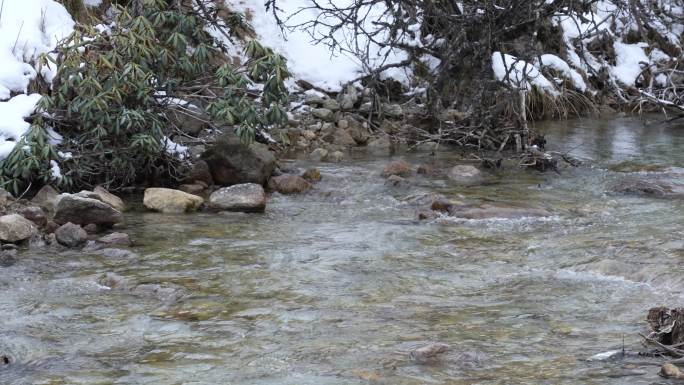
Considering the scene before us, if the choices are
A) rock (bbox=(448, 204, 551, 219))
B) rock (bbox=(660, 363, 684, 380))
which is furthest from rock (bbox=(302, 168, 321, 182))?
rock (bbox=(660, 363, 684, 380))

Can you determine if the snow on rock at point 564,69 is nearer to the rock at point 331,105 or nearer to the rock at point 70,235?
the rock at point 331,105

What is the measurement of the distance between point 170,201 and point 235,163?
1192 millimetres

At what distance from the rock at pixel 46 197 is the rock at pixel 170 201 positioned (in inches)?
30.4

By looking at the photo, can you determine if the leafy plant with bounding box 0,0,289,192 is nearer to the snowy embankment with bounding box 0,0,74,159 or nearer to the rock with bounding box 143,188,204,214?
the snowy embankment with bounding box 0,0,74,159

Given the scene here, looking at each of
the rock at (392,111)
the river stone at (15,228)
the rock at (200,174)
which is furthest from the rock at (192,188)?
the rock at (392,111)

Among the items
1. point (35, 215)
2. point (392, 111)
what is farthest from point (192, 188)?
point (392, 111)

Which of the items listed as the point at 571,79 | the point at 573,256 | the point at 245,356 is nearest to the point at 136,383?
A: the point at 245,356

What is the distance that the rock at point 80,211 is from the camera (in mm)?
6898

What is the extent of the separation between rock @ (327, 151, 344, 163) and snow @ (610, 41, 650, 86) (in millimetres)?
6894

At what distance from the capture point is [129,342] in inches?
173

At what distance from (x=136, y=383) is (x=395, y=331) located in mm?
1358

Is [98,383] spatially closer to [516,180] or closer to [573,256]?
[573,256]

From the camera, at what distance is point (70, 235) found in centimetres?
650

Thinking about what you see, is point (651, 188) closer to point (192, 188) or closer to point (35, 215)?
point (192, 188)
